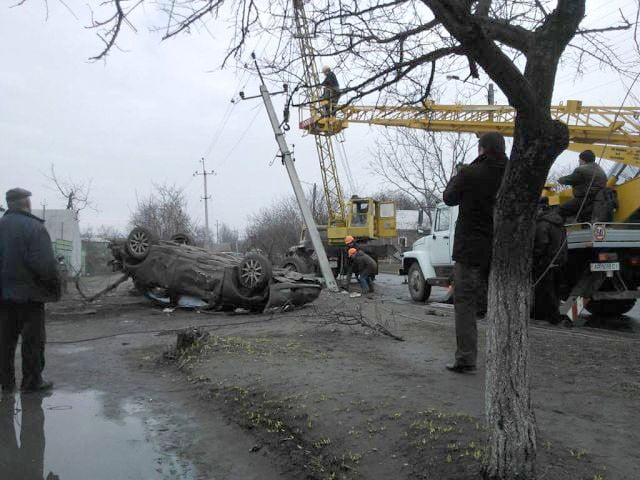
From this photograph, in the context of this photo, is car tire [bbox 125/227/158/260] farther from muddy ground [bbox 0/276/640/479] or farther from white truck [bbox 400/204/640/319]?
white truck [bbox 400/204/640/319]

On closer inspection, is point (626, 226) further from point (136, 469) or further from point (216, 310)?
point (136, 469)

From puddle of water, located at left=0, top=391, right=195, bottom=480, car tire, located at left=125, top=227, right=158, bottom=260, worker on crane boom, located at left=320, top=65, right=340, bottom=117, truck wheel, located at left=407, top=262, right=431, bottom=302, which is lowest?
puddle of water, located at left=0, top=391, right=195, bottom=480

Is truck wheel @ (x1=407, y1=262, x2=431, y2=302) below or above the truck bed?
below

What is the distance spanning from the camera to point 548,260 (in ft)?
28.7

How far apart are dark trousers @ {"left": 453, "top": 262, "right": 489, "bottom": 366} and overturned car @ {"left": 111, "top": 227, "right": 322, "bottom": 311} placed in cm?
580

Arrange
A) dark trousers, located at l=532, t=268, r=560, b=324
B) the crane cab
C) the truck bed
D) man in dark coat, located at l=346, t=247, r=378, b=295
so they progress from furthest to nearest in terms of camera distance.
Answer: the crane cab, man in dark coat, located at l=346, t=247, r=378, b=295, dark trousers, located at l=532, t=268, r=560, b=324, the truck bed

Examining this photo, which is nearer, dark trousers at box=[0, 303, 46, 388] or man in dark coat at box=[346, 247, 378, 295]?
dark trousers at box=[0, 303, 46, 388]

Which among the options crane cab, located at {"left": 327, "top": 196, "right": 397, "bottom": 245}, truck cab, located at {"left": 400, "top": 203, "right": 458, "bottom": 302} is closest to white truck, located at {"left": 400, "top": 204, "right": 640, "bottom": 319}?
truck cab, located at {"left": 400, "top": 203, "right": 458, "bottom": 302}

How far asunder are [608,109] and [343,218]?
11.4 m

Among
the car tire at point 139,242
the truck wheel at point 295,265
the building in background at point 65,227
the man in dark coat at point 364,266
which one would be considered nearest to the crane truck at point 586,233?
the man in dark coat at point 364,266

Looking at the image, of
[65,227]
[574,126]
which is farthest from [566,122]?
[65,227]

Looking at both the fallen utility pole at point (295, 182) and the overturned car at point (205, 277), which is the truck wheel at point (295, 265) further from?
the overturned car at point (205, 277)

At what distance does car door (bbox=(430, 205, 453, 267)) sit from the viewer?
12586 millimetres

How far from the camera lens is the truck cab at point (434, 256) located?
1254cm
